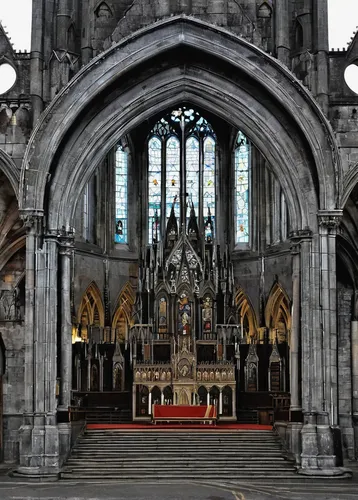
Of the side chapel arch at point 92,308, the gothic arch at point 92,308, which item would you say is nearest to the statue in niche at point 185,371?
the side chapel arch at point 92,308

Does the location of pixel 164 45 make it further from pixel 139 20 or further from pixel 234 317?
pixel 234 317

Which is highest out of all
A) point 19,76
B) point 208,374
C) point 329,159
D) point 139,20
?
point 139,20

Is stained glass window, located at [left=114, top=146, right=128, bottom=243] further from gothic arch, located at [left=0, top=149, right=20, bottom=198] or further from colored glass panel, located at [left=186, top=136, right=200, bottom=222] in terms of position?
gothic arch, located at [left=0, top=149, right=20, bottom=198]

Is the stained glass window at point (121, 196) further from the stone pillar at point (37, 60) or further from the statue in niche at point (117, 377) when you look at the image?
the stone pillar at point (37, 60)

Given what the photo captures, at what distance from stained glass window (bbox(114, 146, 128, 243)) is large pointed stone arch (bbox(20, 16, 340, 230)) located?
30.7 ft

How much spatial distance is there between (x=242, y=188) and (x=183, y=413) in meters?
10.9

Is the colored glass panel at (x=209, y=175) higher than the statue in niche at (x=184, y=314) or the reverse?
higher

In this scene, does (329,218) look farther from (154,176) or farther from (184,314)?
(154,176)

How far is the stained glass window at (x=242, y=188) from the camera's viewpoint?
36.0 meters

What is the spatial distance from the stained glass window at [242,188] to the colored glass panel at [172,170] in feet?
7.53

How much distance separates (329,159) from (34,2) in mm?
9087

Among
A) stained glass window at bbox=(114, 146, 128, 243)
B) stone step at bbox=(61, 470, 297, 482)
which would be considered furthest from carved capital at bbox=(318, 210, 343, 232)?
stained glass window at bbox=(114, 146, 128, 243)

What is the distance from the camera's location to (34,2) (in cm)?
2628

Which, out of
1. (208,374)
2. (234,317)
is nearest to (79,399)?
(208,374)
